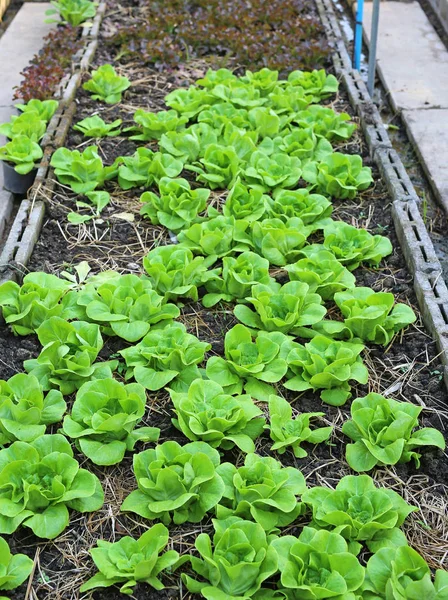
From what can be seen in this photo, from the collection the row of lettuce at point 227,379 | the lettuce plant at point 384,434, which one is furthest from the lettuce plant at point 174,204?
the lettuce plant at point 384,434

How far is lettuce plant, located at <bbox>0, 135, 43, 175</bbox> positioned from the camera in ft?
13.0

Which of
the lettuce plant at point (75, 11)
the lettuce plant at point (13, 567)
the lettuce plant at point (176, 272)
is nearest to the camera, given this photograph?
the lettuce plant at point (13, 567)

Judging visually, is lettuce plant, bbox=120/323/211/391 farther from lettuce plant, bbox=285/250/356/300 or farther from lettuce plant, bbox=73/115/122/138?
lettuce plant, bbox=73/115/122/138

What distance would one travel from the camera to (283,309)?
9.93 ft

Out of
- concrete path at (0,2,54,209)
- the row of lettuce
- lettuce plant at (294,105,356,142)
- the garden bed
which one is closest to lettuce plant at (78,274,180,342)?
the row of lettuce

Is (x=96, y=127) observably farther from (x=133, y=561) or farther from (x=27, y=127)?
(x=133, y=561)

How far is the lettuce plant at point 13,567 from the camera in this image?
212 cm

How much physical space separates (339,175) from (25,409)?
2.06m

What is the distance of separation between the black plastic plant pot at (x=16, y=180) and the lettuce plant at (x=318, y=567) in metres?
2.63

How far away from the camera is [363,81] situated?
5.03 meters

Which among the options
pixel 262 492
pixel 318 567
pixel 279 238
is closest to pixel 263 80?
pixel 279 238

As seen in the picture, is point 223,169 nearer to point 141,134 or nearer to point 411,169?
point 141,134

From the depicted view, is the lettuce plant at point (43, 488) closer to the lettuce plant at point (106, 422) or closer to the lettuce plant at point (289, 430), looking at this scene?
the lettuce plant at point (106, 422)

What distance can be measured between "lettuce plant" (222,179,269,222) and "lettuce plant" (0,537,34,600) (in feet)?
6.27
